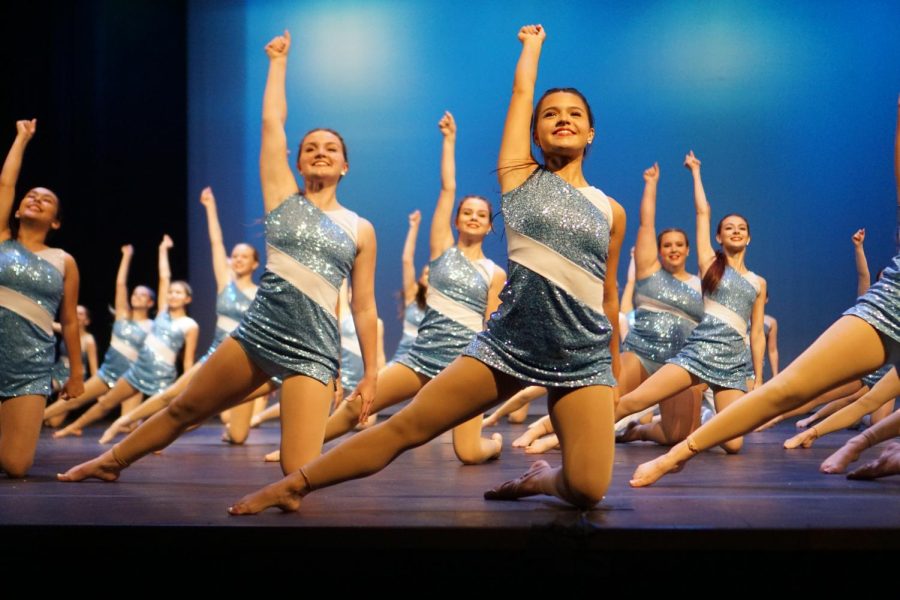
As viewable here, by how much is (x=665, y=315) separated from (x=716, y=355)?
51 cm

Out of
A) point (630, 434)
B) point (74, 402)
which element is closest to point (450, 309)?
point (630, 434)

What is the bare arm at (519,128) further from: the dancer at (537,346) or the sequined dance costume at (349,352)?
the sequined dance costume at (349,352)

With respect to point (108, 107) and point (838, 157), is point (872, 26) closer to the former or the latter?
point (838, 157)

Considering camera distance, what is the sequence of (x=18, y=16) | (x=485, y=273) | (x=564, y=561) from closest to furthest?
(x=564, y=561) → (x=485, y=273) → (x=18, y=16)

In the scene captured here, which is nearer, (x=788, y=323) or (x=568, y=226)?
(x=568, y=226)

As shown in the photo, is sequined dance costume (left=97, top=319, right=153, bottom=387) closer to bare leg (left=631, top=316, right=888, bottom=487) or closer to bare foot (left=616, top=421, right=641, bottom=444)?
bare foot (left=616, top=421, right=641, bottom=444)

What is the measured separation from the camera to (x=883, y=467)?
3.24 meters

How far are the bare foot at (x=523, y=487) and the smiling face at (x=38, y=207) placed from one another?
7.33ft

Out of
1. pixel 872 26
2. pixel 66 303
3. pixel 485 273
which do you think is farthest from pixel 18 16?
pixel 872 26

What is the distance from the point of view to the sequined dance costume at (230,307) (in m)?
5.86

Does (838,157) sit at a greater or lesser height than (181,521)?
greater

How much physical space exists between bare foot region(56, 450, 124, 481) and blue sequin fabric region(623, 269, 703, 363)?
299 centimetres

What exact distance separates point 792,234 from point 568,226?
5.99 meters

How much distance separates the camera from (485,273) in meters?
4.54
